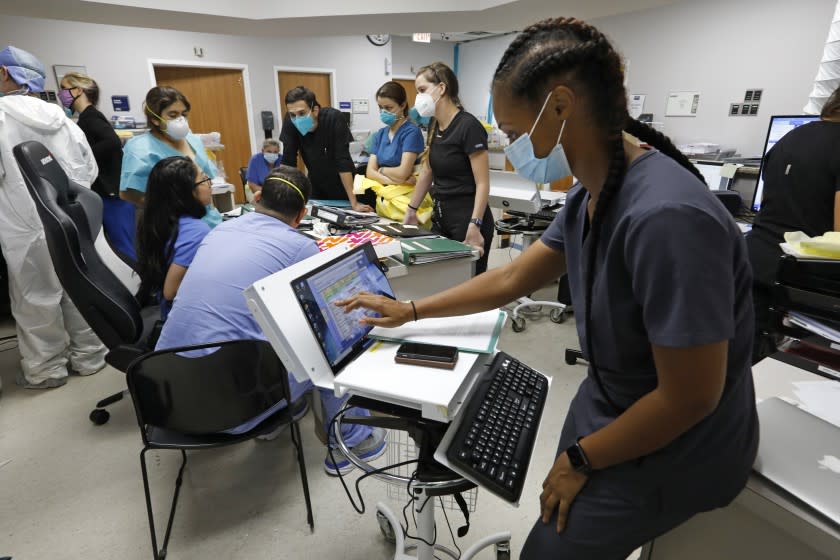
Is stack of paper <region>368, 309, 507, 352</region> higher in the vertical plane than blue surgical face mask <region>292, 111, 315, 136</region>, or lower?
lower

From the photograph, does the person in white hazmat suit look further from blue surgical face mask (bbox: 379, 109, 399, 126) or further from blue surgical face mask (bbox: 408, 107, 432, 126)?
blue surgical face mask (bbox: 408, 107, 432, 126)

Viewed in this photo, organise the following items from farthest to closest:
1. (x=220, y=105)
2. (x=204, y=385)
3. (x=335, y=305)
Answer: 1. (x=220, y=105)
2. (x=204, y=385)
3. (x=335, y=305)

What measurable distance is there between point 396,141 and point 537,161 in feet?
6.67

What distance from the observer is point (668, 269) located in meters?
0.59

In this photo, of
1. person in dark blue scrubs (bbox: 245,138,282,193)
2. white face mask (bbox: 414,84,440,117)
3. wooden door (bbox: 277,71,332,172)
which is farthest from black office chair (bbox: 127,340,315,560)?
wooden door (bbox: 277,71,332,172)

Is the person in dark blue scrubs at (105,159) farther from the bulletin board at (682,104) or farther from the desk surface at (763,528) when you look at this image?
the bulletin board at (682,104)

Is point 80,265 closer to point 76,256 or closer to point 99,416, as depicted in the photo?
point 76,256

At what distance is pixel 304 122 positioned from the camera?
9.00 ft

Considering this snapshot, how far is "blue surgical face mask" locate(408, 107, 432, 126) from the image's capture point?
2541 millimetres

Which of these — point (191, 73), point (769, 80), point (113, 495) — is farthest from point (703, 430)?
point (191, 73)

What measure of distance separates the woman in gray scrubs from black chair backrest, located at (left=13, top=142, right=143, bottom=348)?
173 centimetres

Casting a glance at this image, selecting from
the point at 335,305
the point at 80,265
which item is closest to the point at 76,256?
the point at 80,265

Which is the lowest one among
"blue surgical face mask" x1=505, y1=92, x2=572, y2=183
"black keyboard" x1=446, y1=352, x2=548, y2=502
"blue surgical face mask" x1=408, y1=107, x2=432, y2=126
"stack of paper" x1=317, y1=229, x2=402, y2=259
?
"black keyboard" x1=446, y1=352, x2=548, y2=502

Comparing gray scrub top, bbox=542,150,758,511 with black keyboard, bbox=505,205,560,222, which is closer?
gray scrub top, bbox=542,150,758,511
